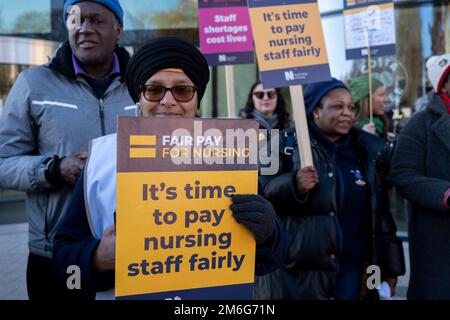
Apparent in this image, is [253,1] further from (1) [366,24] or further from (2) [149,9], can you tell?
(2) [149,9]

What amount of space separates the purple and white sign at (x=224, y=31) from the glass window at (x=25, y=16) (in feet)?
13.6

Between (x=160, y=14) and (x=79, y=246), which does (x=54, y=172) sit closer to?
(x=79, y=246)

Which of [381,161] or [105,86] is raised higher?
[105,86]

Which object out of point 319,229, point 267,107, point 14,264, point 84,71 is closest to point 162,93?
point 84,71

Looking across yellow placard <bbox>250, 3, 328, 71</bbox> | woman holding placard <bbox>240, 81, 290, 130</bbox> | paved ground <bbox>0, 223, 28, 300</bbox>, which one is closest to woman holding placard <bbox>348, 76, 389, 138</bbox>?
woman holding placard <bbox>240, 81, 290, 130</bbox>

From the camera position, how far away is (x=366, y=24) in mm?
4746

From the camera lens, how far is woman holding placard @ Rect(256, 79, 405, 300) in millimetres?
2924

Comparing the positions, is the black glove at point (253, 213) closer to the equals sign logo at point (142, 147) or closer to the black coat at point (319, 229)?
the equals sign logo at point (142, 147)

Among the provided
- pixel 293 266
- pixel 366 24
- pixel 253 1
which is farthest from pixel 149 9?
pixel 293 266

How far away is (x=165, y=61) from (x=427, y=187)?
1.78m

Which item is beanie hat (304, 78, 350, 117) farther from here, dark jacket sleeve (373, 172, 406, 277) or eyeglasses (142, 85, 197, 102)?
eyeglasses (142, 85, 197, 102)

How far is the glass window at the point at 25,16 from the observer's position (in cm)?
712
